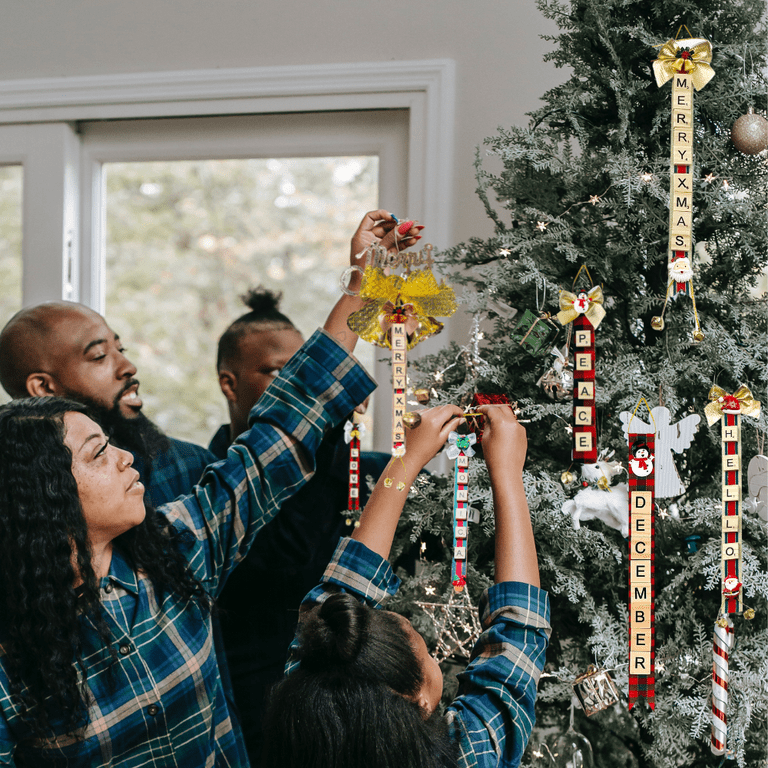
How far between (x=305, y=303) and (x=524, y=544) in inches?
48.2

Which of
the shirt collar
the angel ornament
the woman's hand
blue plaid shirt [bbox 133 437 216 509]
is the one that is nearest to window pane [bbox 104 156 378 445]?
blue plaid shirt [bbox 133 437 216 509]

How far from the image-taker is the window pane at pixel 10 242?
2.16 m

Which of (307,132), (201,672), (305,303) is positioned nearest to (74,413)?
(201,672)

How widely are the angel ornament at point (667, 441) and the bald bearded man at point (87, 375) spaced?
0.94 metres

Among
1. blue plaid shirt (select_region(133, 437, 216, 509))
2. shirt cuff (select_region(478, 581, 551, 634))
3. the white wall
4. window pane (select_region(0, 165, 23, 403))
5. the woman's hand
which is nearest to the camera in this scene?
shirt cuff (select_region(478, 581, 551, 634))

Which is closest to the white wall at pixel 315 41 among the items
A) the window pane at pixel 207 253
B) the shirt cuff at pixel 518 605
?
the window pane at pixel 207 253

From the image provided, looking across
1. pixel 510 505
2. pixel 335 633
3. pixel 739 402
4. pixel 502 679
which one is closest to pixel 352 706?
pixel 335 633

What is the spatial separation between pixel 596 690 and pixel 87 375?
114cm

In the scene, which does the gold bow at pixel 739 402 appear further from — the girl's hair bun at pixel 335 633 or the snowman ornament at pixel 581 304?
the girl's hair bun at pixel 335 633

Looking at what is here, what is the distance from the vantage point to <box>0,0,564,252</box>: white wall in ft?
5.79

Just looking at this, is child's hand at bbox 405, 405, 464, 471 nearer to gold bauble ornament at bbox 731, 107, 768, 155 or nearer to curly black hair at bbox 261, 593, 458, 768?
curly black hair at bbox 261, 593, 458, 768

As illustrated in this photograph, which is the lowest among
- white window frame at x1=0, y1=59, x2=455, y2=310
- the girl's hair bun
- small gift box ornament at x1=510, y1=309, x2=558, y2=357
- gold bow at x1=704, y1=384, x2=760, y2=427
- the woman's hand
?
the girl's hair bun

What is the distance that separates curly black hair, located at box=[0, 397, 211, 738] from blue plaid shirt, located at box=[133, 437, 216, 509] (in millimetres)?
384

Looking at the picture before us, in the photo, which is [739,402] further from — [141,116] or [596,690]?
[141,116]
